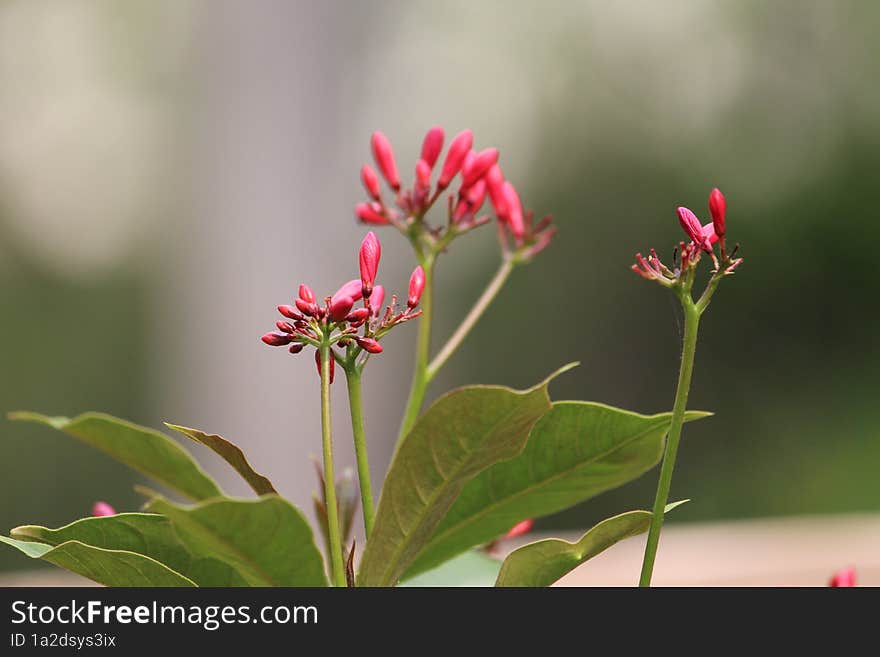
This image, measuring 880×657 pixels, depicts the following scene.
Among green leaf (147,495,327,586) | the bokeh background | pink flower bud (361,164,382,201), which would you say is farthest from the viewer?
the bokeh background

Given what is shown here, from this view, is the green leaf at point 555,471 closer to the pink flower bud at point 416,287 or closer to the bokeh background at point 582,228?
the pink flower bud at point 416,287

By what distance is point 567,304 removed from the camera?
5.13 metres

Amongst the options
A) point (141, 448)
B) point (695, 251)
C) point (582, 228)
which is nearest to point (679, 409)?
point (695, 251)

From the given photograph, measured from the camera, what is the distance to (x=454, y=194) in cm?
37

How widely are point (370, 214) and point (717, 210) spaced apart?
4.6 inches

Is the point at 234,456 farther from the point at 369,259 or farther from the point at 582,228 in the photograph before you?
the point at 582,228

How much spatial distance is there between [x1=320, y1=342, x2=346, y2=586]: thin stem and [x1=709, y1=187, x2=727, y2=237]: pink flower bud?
0.13m

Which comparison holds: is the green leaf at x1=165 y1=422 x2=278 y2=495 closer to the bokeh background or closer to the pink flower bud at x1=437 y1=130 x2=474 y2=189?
the pink flower bud at x1=437 y1=130 x2=474 y2=189

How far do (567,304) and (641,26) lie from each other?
1.64 meters

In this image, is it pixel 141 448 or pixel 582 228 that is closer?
pixel 141 448

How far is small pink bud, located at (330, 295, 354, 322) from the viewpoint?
32 cm

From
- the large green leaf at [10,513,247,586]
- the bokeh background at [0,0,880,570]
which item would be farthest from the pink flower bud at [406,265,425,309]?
the bokeh background at [0,0,880,570]
